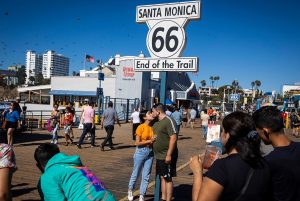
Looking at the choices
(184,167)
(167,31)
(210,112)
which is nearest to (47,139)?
(184,167)

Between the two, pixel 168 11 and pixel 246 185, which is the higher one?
pixel 168 11

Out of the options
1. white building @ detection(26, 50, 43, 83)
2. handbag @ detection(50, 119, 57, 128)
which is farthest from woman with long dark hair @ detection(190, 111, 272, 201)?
white building @ detection(26, 50, 43, 83)

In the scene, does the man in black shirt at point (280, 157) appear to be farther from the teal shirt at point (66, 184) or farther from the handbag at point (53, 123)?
the handbag at point (53, 123)

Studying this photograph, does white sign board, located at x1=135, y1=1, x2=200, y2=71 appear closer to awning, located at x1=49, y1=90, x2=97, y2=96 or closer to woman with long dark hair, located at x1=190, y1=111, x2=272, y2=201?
woman with long dark hair, located at x1=190, y1=111, x2=272, y2=201

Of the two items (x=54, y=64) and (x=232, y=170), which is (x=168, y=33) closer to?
(x=232, y=170)

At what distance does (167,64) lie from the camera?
4.70 metres

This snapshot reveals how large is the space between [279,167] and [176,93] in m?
41.8

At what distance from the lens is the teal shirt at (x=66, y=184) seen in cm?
259

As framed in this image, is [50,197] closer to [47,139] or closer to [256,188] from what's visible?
Result: [256,188]

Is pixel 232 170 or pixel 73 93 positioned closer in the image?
pixel 232 170

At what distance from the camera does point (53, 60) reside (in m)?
172

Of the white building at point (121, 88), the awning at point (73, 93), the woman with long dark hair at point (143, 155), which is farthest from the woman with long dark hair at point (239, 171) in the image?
the awning at point (73, 93)

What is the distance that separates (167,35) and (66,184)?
9.08 ft

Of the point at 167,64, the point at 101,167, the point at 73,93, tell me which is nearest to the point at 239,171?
the point at 167,64
